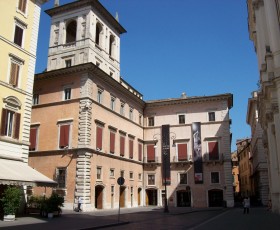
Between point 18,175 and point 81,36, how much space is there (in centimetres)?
2179

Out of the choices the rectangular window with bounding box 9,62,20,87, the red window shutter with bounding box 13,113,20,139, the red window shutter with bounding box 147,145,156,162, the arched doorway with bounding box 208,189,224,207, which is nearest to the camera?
the red window shutter with bounding box 13,113,20,139

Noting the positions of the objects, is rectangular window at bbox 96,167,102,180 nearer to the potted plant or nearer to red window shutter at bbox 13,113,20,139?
red window shutter at bbox 13,113,20,139

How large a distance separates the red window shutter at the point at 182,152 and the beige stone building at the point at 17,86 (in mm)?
25663

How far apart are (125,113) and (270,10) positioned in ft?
73.5

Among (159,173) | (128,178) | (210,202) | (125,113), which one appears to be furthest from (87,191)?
(210,202)

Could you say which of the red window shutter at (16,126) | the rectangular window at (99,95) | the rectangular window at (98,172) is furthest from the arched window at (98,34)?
the red window shutter at (16,126)

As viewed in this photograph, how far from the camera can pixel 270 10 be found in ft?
77.9

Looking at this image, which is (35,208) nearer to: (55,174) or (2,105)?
(2,105)

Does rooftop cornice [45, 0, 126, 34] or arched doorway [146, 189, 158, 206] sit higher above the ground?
rooftop cornice [45, 0, 126, 34]

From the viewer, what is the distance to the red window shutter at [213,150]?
146 feet

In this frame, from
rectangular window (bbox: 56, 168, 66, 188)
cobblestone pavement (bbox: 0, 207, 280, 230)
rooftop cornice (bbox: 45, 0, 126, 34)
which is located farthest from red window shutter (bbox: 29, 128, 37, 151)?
rooftop cornice (bbox: 45, 0, 126, 34)

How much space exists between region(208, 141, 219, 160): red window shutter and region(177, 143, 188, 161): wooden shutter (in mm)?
3275

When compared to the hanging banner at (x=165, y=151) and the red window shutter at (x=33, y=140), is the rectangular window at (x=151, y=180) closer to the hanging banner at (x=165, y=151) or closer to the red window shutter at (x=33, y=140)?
the hanging banner at (x=165, y=151)

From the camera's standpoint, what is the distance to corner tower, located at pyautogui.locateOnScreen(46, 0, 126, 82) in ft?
123
